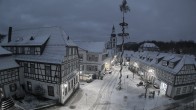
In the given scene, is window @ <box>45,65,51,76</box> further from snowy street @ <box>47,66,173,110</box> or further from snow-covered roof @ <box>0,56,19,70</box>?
snow-covered roof @ <box>0,56,19,70</box>

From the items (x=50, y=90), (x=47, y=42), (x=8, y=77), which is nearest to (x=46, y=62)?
(x=47, y=42)

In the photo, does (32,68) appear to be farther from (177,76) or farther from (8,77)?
(177,76)

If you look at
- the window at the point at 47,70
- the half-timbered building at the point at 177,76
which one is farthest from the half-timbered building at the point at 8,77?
the half-timbered building at the point at 177,76

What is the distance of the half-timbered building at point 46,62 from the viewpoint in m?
21.8

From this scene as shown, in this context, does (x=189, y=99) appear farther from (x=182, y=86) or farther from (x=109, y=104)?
(x=109, y=104)

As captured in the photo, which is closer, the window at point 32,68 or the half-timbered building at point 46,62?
the half-timbered building at point 46,62

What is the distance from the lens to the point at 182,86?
27438 mm

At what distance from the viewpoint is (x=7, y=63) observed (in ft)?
74.2

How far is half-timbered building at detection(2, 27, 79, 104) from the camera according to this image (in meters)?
21.8

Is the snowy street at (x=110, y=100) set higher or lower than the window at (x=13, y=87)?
lower

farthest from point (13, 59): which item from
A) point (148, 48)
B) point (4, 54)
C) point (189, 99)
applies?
point (148, 48)

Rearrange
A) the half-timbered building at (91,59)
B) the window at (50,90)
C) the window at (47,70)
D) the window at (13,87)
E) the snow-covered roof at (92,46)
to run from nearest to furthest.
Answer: the window at (47,70) < the window at (50,90) < the window at (13,87) < the half-timbered building at (91,59) < the snow-covered roof at (92,46)

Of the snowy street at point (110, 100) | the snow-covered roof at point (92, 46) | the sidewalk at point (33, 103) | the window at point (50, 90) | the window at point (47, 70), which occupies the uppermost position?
the snow-covered roof at point (92, 46)

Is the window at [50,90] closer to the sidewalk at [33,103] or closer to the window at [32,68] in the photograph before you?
the sidewalk at [33,103]
